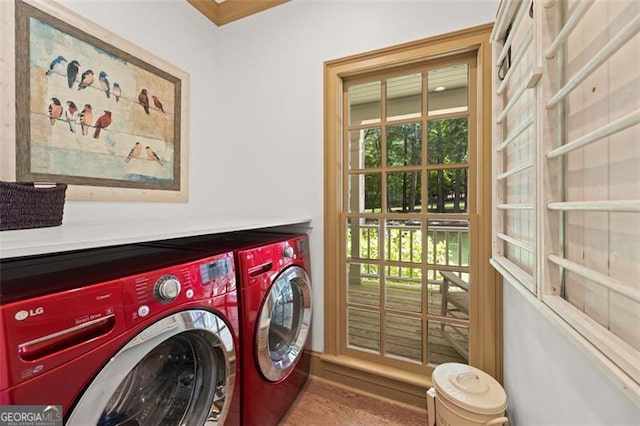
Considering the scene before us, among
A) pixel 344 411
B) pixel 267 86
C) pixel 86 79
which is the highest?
pixel 267 86

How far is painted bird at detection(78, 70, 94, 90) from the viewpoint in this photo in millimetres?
1339

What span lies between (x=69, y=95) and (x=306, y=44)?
1392mm

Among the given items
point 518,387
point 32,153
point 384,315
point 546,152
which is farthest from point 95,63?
point 518,387

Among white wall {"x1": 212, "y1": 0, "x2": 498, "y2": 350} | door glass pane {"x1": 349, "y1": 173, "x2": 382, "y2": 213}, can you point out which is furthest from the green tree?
white wall {"x1": 212, "y1": 0, "x2": 498, "y2": 350}

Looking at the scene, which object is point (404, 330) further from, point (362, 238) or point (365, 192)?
point (365, 192)

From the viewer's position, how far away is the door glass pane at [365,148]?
1.78 m

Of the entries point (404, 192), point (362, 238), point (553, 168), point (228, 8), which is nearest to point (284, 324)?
point (362, 238)

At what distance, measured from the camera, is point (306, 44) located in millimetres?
1860

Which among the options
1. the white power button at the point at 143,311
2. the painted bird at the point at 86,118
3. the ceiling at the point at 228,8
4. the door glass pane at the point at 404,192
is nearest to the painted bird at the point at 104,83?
the painted bird at the point at 86,118

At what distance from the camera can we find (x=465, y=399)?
1.13 m

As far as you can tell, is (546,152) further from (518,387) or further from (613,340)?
(518,387)

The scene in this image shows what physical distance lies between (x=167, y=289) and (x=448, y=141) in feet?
5.27

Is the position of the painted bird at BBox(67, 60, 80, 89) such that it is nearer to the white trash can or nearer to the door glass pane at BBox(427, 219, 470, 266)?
the door glass pane at BBox(427, 219, 470, 266)

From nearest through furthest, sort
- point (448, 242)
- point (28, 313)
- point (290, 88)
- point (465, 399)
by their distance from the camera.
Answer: point (28, 313), point (465, 399), point (448, 242), point (290, 88)
